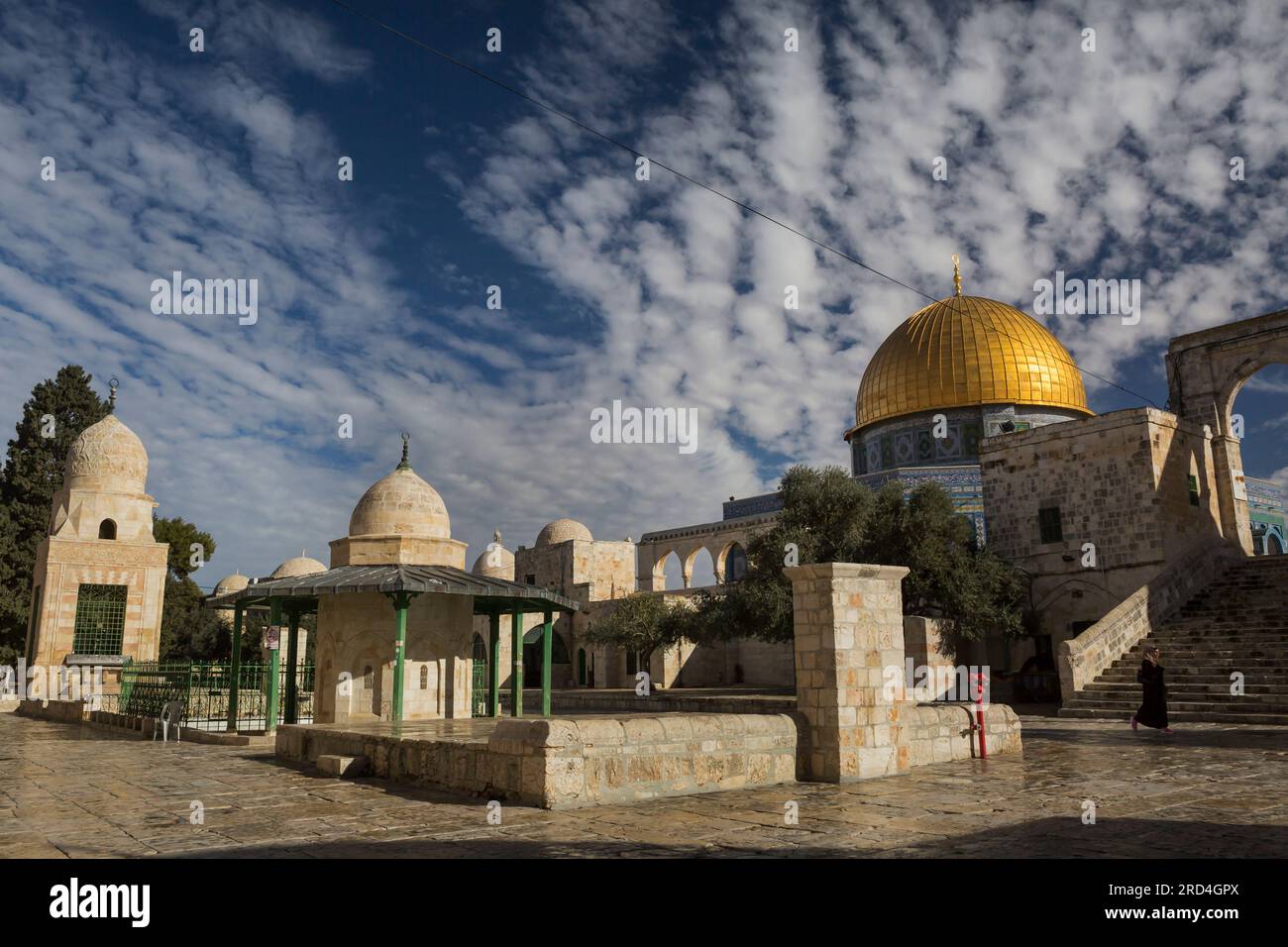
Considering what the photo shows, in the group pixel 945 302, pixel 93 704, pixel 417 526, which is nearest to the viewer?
pixel 417 526

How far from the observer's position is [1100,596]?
20750 mm

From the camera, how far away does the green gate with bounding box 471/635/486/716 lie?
1537 centimetres

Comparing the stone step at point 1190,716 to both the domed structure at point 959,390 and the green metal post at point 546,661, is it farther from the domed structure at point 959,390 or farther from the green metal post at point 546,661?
the domed structure at point 959,390

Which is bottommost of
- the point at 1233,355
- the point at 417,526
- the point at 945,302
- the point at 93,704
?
the point at 93,704

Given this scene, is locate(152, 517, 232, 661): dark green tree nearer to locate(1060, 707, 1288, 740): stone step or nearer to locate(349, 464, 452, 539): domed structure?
locate(349, 464, 452, 539): domed structure

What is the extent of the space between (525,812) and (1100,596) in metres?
18.2

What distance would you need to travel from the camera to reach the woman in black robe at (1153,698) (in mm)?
12516

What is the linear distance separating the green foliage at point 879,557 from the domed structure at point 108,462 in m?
16.4

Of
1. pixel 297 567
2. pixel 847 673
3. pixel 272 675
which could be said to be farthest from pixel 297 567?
pixel 847 673

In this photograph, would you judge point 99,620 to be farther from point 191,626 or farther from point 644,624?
point 191,626

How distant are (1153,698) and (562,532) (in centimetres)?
2981

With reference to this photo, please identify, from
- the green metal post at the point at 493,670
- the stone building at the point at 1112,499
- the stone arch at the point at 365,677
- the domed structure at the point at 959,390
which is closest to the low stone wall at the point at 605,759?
the green metal post at the point at 493,670
